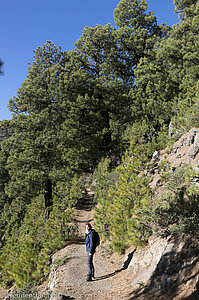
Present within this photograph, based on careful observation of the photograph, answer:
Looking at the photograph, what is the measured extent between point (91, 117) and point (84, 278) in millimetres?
10715

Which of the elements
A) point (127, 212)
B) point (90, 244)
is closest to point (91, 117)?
point (127, 212)

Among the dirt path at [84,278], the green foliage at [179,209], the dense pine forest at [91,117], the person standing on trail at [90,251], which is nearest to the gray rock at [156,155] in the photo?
the dense pine forest at [91,117]

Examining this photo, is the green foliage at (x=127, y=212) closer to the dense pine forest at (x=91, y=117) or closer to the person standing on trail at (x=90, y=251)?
the dense pine forest at (x=91, y=117)

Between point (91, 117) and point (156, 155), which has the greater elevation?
point (91, 117)

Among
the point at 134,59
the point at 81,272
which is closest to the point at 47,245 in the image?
the point at 81,272

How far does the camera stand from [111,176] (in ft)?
33.0

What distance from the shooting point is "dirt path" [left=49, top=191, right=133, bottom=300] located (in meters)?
4.55

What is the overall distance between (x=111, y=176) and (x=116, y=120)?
→ 6263 mm

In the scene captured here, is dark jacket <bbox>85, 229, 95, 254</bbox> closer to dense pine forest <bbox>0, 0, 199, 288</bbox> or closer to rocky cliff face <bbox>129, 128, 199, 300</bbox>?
rocky cliff face <bbox>129, 128, 199, 300</bbox>

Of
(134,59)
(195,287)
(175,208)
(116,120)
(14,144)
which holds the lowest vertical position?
(195,287)

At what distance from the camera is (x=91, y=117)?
14914 mm

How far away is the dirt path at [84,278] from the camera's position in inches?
179

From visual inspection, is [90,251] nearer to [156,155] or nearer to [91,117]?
[156,155]

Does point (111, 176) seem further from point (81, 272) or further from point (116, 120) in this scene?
point (116, 120)
